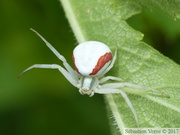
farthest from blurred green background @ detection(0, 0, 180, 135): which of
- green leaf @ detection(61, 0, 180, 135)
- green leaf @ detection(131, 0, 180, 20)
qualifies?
green leaf @ detection(131, 0, 180, 20)

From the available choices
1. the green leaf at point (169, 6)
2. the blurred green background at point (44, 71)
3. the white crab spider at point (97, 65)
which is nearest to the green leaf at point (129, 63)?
the white crab spider at point (97, 65)

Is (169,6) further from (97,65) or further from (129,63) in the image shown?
(97,65)

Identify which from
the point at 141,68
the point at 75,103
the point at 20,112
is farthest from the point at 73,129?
the point at 141,68

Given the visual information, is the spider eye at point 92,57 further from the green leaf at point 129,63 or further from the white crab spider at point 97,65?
the green leaf at point 129,63

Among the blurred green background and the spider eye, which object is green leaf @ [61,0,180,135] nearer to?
the spider eye

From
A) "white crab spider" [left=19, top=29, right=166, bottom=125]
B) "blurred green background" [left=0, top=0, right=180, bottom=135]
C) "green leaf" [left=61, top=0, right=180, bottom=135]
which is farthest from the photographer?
"blurred green background" [left=0, top=0, right=180, bottom=135]

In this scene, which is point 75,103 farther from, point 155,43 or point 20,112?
point 155,43
